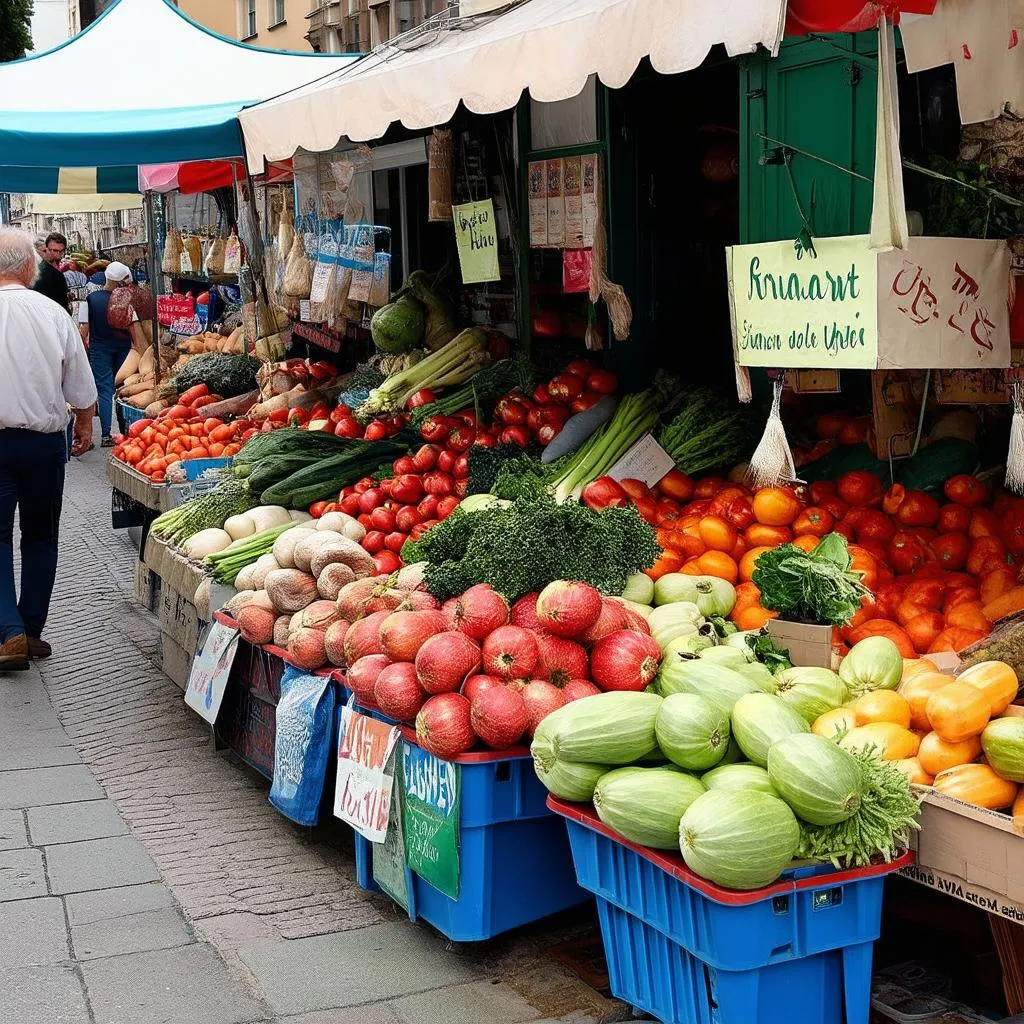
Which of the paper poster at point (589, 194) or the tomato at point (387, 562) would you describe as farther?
the paper poster at point (589, 194)

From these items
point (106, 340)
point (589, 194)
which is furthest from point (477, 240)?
point (106, 340)

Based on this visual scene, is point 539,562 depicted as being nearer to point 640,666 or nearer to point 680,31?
point 640,666

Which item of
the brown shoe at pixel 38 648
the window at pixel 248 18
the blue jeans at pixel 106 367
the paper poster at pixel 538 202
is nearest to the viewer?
the paper poster at pixel 538 202

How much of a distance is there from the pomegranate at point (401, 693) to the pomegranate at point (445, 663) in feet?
0.14

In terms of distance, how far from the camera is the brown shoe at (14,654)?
7.35 m

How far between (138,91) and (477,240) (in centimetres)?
290

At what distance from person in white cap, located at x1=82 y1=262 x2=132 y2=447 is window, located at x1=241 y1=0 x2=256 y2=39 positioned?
11459mm

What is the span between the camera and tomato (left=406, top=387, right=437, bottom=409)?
748cm

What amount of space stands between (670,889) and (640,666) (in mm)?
819

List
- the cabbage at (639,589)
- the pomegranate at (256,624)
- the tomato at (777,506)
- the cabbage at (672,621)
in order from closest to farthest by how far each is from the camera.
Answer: the cabbage at (672,621) < the cabbage at (639,589) < the tomato at (777,506) < the pomegranate at (256,624)

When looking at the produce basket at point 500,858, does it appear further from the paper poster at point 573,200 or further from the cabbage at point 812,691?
the paper poster at point 573,200

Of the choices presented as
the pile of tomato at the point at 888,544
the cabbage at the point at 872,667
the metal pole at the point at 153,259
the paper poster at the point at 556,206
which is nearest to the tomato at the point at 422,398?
the paper poster at the point at 556,206

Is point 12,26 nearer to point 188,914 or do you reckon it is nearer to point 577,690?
point 188,914

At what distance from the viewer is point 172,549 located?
23.2 feet
